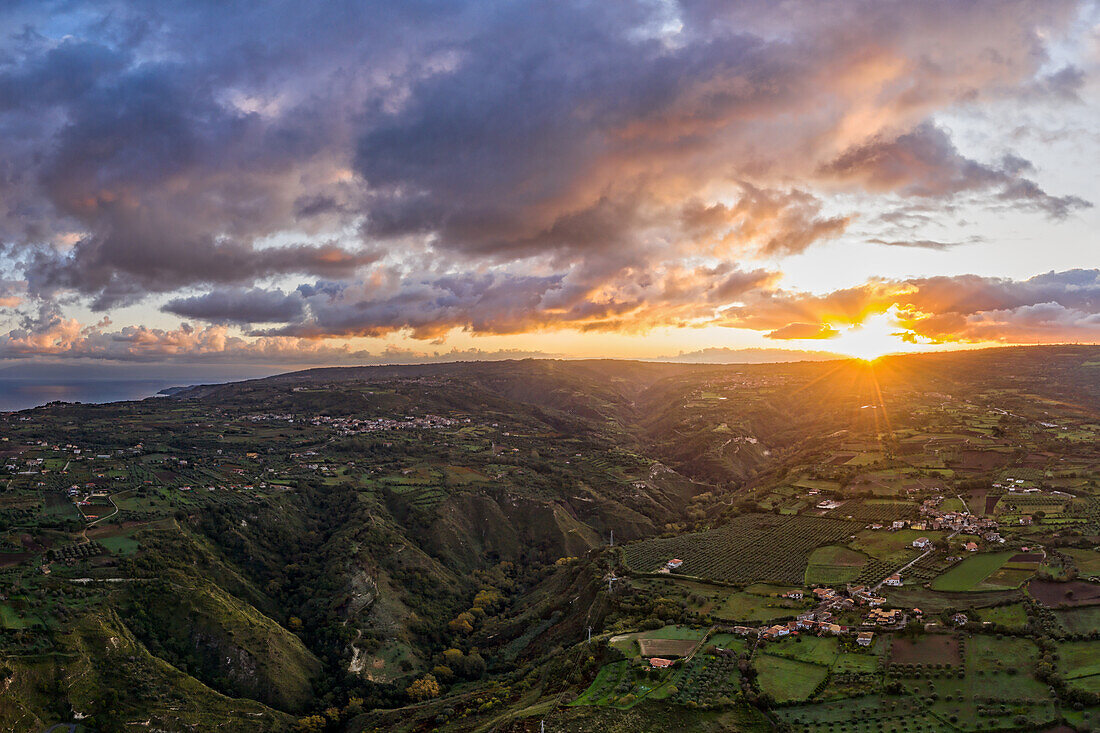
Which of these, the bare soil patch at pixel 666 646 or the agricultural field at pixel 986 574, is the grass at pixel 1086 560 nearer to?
the agricultural field at pixel 986 574

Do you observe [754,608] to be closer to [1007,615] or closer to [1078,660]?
[1007,615]

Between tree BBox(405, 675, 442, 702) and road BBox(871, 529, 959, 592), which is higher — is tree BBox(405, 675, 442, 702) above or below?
below

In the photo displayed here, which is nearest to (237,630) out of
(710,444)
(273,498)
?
(273,498)

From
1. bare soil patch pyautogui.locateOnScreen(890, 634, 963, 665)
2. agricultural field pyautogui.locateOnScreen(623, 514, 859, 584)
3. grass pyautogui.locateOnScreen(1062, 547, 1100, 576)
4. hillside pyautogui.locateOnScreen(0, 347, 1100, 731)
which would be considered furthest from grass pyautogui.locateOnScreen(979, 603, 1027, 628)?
agricultural field pyautogui.locateOnScreen(623, 514, 859, 584)

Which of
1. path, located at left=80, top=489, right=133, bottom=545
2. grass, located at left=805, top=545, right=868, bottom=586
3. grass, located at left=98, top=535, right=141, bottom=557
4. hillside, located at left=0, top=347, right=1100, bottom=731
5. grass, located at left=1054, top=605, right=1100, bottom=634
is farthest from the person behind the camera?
path, located at left=80, top=489, right=133, bottom=545

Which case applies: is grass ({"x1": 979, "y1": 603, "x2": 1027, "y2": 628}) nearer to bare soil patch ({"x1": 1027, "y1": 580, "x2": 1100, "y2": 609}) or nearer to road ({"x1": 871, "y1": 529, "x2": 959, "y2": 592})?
bare soil patch ({"x1": 1027, "y1": 580, "x2": 1100, "y2": 609})

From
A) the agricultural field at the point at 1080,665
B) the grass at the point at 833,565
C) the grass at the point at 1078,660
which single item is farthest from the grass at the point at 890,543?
the agricultural field at the point at 1080,665

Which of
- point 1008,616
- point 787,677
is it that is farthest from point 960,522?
point 787,677
